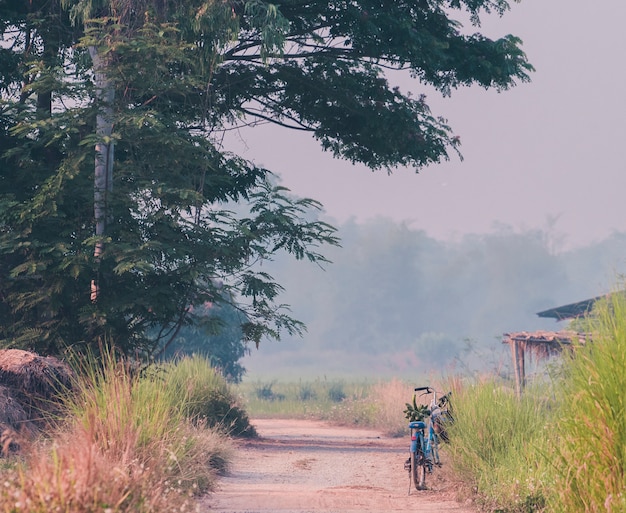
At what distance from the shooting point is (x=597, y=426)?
781 cm

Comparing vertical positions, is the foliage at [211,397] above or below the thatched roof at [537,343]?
below

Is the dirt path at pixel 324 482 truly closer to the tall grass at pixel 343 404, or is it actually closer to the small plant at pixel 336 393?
the tall grass at pixel 343 404

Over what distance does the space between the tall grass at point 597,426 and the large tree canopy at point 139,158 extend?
946 cm

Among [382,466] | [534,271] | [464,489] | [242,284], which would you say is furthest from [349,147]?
[534,271]

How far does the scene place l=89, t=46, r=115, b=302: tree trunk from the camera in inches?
698

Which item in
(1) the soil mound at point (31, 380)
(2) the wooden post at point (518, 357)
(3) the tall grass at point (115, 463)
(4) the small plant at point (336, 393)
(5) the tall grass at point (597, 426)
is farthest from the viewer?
(4) the small plant at point (336, 393)

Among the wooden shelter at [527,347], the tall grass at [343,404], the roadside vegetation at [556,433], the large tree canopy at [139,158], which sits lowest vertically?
the tall grass at [343,404]

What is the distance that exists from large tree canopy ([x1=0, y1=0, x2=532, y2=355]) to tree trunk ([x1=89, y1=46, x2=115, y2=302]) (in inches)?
1.3

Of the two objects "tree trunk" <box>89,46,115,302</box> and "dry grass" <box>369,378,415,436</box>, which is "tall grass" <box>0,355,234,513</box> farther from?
"dry grass" <box>369,378,415,436</box>

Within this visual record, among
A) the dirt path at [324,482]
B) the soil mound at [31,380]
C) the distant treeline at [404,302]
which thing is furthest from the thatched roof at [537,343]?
the distant treeline at [404,302]

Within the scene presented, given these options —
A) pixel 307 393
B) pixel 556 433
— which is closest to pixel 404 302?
pixel 307 393

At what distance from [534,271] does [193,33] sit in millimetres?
→ 127991

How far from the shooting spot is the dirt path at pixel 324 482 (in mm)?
10914

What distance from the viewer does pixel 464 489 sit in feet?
38.9
